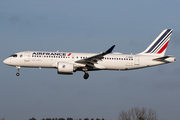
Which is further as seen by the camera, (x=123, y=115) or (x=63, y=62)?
(x=123, y=115)

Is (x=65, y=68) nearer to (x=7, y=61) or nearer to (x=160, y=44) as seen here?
(x=7, y=61)

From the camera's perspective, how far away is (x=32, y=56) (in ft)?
179

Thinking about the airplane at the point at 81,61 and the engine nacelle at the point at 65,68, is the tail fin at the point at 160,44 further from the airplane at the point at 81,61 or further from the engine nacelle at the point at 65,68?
the engine nacelle at the point at 65,68

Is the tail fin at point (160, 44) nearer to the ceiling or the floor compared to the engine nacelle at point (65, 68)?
nearer to the ceiling

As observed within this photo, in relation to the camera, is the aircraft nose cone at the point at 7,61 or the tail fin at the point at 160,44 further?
the tail fin at the point at 160,44

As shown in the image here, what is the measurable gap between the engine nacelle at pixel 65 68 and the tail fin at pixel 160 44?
1465 cm

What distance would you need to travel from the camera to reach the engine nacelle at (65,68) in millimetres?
53312

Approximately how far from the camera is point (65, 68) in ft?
175

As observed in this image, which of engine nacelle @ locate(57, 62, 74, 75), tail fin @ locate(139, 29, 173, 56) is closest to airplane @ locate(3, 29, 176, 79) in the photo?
engine nacelle @ locate(57, 62, 74, 75)

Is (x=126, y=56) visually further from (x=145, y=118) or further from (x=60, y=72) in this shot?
(x=145, y=118)

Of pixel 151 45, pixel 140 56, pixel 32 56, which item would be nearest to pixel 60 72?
pixel 32 56

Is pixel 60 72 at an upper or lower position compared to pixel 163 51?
lower

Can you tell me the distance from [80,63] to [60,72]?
3633 mm

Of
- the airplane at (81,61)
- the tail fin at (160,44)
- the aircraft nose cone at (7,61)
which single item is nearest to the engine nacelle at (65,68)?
the airplane at (81,61)
